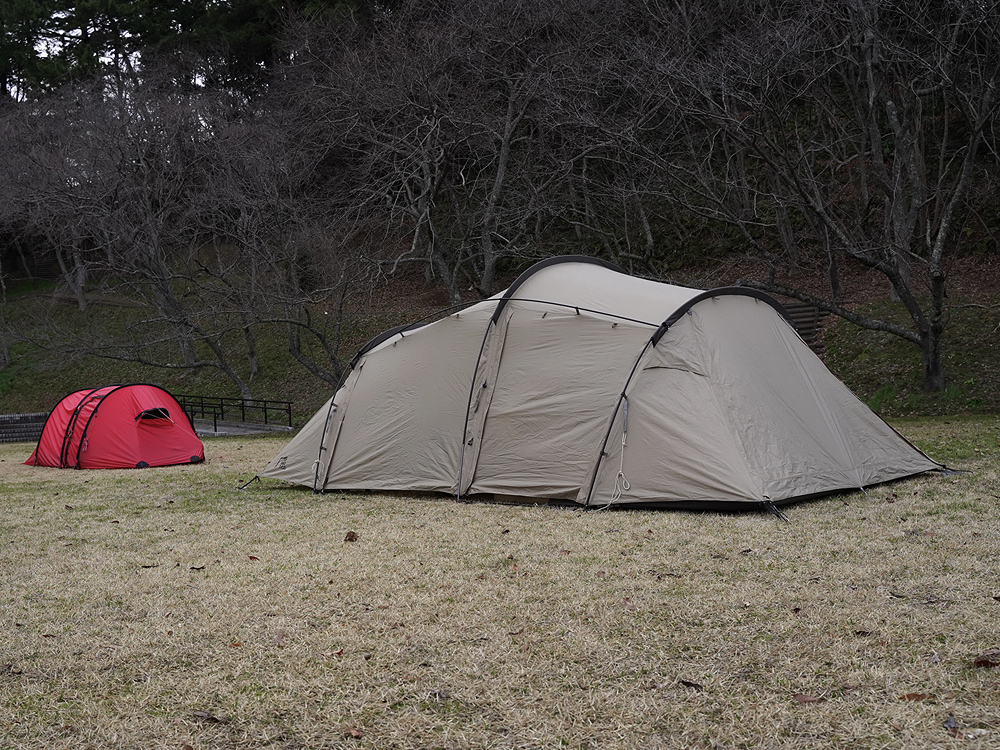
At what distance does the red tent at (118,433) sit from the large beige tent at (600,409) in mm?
5776

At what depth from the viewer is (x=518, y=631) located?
4.44 metres

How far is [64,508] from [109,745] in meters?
7.16

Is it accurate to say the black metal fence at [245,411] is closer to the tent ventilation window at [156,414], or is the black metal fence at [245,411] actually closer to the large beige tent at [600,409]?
the tent ventilation window at [156,414]

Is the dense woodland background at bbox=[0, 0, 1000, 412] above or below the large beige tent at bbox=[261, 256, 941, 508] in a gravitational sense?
above

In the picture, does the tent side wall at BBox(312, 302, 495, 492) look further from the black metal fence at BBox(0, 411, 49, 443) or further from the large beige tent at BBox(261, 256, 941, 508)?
the black metal fence at BBox(0, 411, 49, 443)

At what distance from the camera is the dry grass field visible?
335 cm

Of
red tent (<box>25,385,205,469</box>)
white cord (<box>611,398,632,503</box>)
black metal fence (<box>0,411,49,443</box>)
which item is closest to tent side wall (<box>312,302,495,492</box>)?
white cord (<box>611,398,632,503</box>)

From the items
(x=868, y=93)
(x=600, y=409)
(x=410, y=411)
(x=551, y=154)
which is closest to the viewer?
(x=600, y=409)

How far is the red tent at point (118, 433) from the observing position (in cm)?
1494

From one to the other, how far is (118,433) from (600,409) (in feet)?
32.3

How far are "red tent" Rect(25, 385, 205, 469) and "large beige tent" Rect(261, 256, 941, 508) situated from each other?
5776 millimetres

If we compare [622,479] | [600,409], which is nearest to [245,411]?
[600,409]

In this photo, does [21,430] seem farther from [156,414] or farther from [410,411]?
[410,411]

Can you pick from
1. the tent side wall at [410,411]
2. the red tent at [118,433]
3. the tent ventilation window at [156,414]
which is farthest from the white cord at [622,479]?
the tent ventilation window at [156,414]
